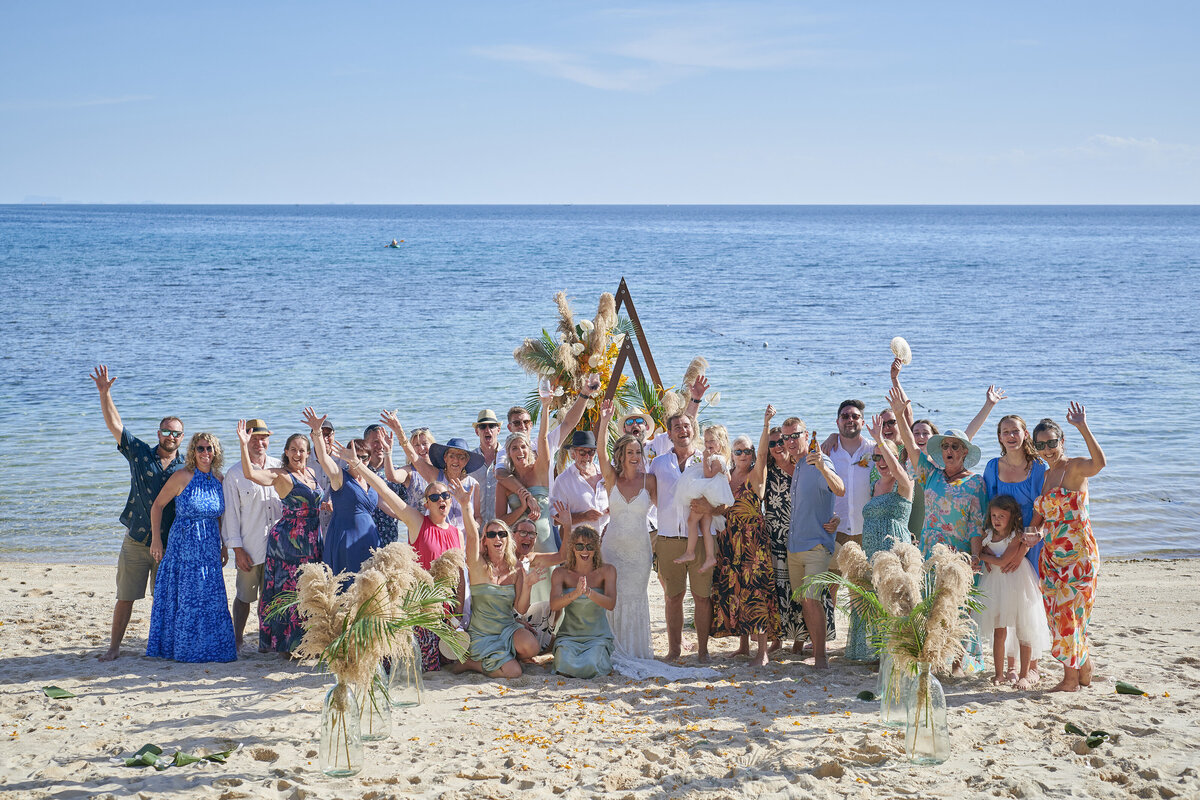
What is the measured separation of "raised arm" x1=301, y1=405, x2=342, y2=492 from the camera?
7355mm

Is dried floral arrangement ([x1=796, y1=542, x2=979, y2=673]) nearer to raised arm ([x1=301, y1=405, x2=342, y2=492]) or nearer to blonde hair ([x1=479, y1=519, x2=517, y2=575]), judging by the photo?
blonde hair ([x1=479, y1=519, x2=517, y2=575])

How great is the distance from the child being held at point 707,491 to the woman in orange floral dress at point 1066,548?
7.20 ft

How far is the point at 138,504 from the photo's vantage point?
25.7 feet

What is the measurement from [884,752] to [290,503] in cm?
460

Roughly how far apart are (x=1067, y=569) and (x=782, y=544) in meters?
2.01

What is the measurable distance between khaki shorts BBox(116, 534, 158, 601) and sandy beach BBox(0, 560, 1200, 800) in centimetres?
51

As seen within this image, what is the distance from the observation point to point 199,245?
7788cm

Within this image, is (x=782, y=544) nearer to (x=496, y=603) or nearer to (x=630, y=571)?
(x=630, y=571)

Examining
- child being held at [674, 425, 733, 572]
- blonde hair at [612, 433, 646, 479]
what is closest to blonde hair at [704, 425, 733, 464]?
child being held at [674, 425, 733, 572]

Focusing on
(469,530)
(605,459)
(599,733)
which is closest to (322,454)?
(469,530)

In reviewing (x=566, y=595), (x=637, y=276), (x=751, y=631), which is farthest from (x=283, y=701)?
(x=637, y=276)

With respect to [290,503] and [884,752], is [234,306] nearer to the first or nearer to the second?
[290,503]

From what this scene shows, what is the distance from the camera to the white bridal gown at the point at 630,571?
25.4 feet

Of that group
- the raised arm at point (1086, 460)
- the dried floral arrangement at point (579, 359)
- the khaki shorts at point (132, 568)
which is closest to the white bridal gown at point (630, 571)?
the dried floral arrangement at point (579, 359)
